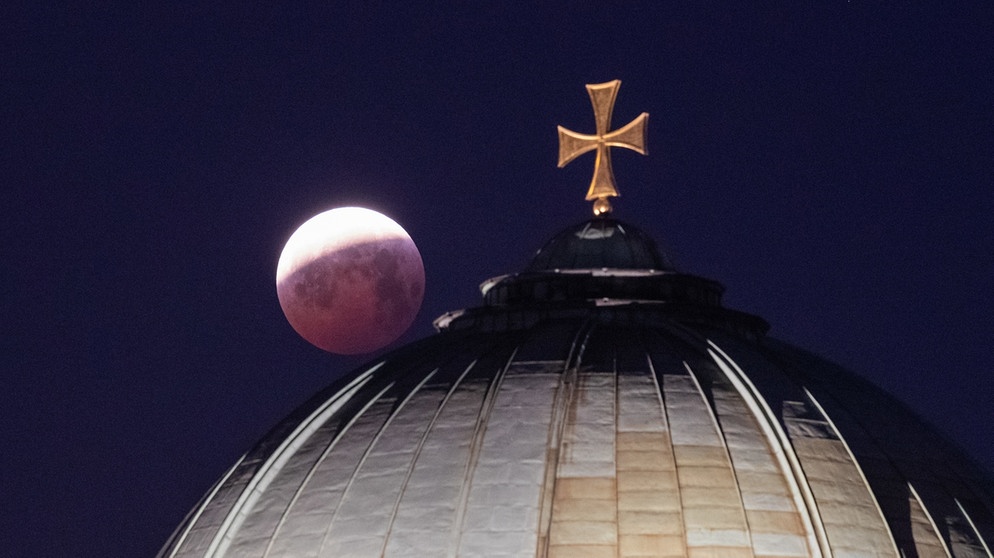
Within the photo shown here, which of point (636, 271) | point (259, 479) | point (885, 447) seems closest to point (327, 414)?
point (259, 479)

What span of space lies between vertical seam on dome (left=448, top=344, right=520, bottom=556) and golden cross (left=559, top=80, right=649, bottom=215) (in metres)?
8.96

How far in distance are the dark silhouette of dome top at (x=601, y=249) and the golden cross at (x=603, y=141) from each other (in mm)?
823

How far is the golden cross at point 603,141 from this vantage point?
5838cm

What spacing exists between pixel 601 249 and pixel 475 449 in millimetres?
11682

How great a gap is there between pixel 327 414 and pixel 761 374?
10.6m

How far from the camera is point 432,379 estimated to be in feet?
167

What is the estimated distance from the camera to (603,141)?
193 feet

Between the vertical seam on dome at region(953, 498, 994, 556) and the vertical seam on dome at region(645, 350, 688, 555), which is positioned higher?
the vertical seam on dome at region(645, 350, 688, 555)

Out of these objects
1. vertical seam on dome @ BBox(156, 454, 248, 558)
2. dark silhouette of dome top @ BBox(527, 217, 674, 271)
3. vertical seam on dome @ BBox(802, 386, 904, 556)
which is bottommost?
vertical seam on dome @ BBox(156, 454, 248, 558)

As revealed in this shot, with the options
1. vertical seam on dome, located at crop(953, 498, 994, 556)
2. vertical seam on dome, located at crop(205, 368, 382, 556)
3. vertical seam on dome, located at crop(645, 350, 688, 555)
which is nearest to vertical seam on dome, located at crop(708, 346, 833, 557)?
vertical seam on dome, located at crop(645, 350, 688, 555)

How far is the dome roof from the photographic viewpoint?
4491cm

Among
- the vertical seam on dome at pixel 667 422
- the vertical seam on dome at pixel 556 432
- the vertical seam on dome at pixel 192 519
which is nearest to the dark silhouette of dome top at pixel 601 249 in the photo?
the vertical seam on dome at pixel 556 432

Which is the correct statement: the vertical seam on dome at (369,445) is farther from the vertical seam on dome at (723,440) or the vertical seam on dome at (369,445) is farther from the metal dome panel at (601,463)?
the vertical seam on dome at (723,440)

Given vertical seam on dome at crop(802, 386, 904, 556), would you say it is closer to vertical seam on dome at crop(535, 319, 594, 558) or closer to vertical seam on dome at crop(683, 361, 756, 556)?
vertical seam on dome at crop(683, 361, 756, 556)
